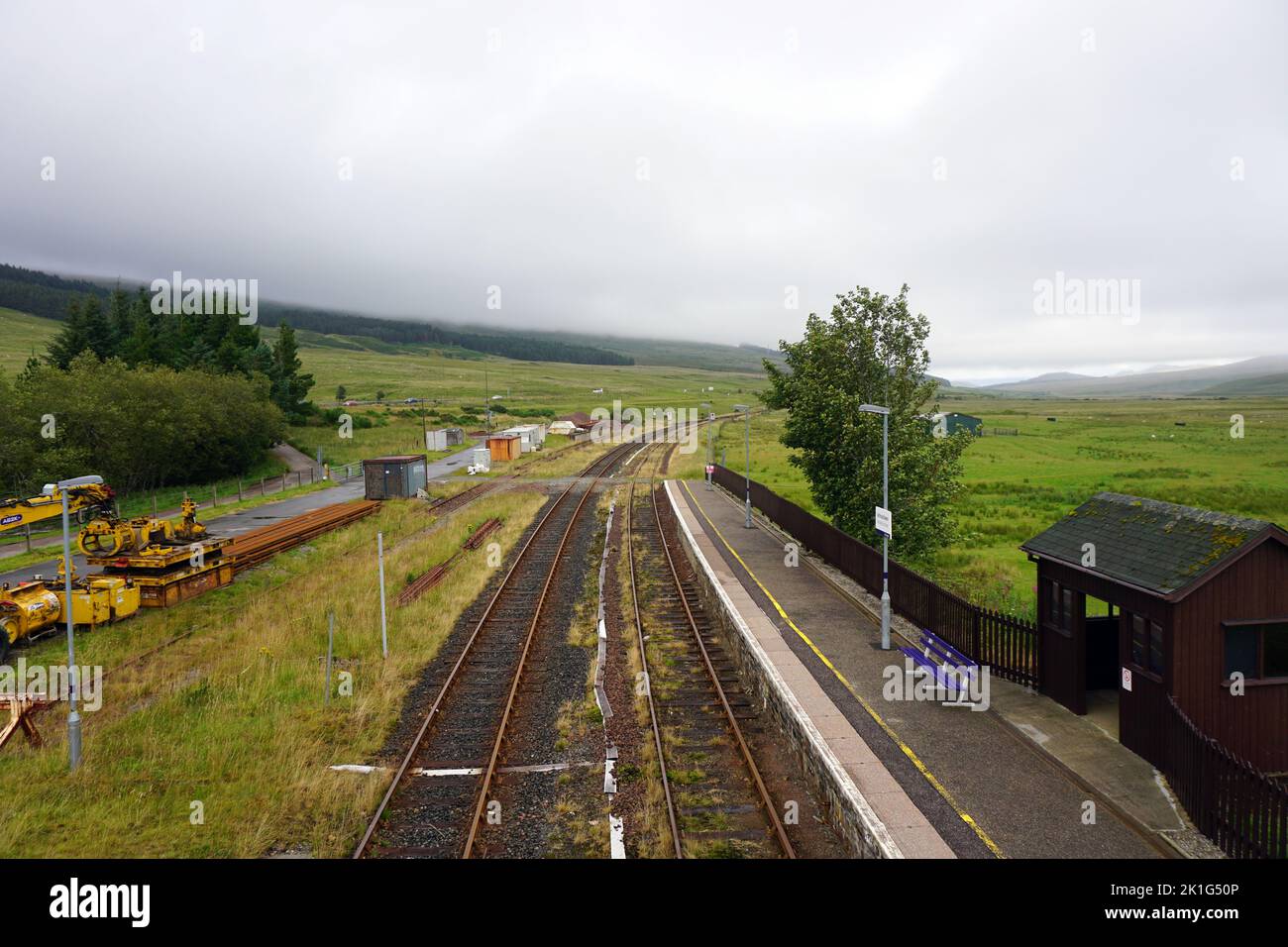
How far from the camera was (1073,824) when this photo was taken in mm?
9805

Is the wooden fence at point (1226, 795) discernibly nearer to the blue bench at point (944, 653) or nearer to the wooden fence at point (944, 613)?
the wooden fence at point (944, 613)

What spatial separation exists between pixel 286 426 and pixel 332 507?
3122 centimetres

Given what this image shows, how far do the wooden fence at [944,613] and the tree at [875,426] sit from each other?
5.15ft

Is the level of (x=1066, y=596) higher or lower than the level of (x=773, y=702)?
higher

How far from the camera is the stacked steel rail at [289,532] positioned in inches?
1162

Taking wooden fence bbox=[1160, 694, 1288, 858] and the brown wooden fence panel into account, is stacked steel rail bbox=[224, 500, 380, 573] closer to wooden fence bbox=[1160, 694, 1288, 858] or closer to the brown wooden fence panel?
the brown wooden fence panel

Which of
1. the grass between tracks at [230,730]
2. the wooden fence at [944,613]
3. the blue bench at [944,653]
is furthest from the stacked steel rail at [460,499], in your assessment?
the blue bench at [944,653]

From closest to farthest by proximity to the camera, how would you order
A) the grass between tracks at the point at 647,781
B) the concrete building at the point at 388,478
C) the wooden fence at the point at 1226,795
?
1. the wooden fence at the point at 1226,795
2. the grass between tracks at the point at 647,781
3. the concrete building at the point at 388,478

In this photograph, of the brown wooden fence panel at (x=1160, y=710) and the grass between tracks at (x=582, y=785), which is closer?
the brown wooden fence panel at (x=1160, y=710)

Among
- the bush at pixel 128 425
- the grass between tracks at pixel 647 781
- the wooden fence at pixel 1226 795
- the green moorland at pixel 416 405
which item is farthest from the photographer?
the green moorland at pixel 416 405

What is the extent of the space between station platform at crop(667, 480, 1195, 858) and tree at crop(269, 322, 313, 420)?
68.3 m

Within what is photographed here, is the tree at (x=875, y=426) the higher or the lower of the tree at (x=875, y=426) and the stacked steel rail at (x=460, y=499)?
the higher

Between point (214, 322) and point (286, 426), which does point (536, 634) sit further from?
point (214, 322)

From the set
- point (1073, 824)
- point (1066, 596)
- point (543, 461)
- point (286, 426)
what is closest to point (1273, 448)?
point (543, 461)
